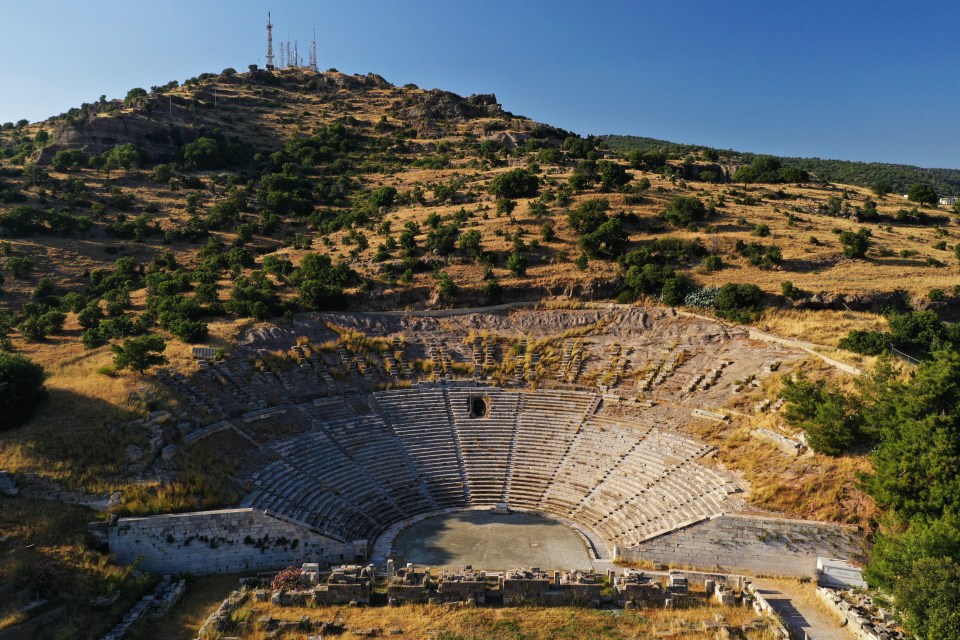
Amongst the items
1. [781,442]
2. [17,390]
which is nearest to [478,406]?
[781,442]

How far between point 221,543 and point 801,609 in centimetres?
2256

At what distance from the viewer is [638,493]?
27.7 metres

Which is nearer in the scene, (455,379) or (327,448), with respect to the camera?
(327,448)

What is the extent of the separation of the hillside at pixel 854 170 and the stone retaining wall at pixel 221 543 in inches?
4159

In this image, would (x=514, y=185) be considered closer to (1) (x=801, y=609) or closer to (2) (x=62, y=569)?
(1) (x=801, y=609)

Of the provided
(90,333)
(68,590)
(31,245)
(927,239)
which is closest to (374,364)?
(90,333)

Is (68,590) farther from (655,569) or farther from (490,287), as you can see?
(490,287)

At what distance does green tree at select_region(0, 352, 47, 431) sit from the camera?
2544 centimetres

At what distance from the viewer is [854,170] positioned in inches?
5453

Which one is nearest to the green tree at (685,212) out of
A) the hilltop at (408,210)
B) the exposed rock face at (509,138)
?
the hilltop at (408,210)

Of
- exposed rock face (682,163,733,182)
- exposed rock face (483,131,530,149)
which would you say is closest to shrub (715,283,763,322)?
exposed rock face (682,163,733,182)

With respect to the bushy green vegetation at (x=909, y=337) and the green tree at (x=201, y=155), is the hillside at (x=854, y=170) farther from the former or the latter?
the bushy green vegetation at (x=909, y=337)

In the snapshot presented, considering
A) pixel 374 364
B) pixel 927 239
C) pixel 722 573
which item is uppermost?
pixel 927 239

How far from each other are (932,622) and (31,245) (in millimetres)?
65740
